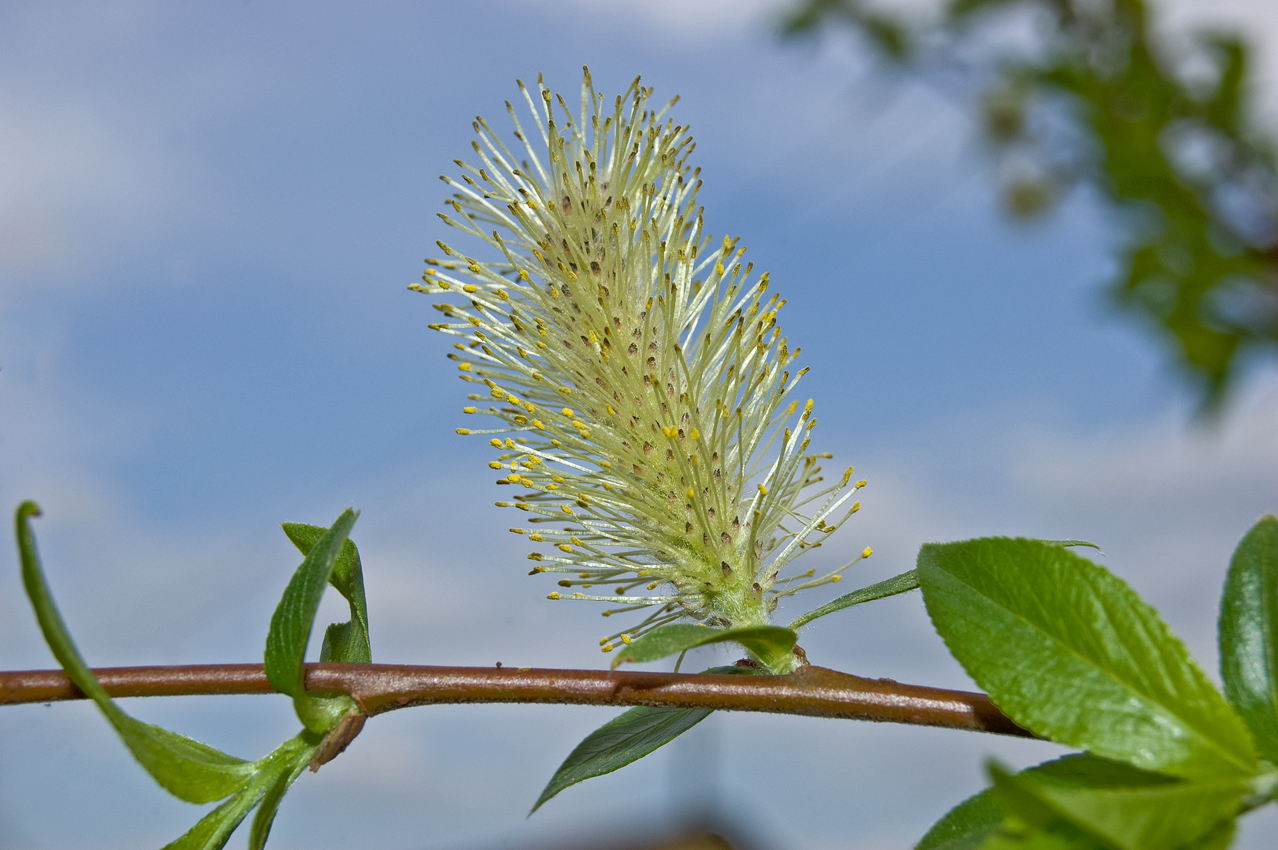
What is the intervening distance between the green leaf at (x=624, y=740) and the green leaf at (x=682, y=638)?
0.22ft

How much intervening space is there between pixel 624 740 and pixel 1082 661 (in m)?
0.29

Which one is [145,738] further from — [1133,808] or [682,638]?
[1133,808]

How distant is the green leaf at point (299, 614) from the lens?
0.55m

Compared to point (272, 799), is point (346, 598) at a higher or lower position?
higher

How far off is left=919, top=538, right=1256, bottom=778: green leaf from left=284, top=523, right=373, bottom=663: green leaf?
14.9 inches

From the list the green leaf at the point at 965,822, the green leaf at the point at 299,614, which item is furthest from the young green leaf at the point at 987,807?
the green leaf at the point at 299,614

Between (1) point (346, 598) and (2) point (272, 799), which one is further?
(1) point (346, 598)

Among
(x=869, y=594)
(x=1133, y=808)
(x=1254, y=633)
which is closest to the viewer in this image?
(x=1133, y=808)

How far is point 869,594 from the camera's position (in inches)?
25.6

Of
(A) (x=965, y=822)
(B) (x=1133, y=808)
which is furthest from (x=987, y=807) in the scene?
(B) (x=1133, y=808)

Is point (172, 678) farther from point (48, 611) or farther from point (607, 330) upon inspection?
point (607, 330)

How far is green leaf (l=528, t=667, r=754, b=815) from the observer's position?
63cm

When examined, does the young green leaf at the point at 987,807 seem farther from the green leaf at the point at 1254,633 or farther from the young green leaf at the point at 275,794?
the young green leaf at the point at 275,794

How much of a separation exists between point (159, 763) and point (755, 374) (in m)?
0.50
